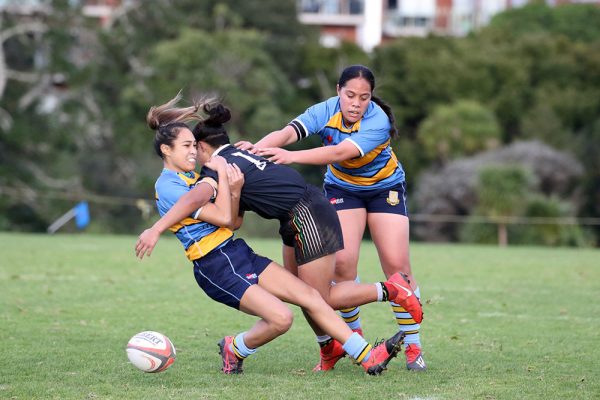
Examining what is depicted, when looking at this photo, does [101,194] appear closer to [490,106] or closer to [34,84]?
[34,84]

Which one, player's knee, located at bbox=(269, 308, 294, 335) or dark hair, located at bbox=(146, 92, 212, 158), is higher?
dark hair, located at bbox=(146, 92, 212, 158)

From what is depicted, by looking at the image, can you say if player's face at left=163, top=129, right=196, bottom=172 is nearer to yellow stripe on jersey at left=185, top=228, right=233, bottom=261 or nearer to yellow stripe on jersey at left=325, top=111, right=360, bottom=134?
yellow stripe on jersey at left=185, top=228, right=233, bottom=261

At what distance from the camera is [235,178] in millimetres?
6984

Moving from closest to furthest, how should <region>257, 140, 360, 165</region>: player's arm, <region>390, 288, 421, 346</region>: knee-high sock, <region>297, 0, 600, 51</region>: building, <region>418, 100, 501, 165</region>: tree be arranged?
<region>257, 140, 360, 165</region>: player's arm → <region>390, 288, 421, 346</region>: knee-high sock → <region>418, 100, 501, 165</region>: tree → <region>297, 0, 600, 51</region>: building

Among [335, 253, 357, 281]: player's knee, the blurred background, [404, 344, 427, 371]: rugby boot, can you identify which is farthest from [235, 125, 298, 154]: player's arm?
the blurred background

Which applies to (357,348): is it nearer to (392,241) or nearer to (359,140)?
(392,241)

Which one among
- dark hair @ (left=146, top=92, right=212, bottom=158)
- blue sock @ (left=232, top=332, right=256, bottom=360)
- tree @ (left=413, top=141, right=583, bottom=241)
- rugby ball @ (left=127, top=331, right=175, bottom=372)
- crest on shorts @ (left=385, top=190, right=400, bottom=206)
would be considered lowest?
tree @ (left=413, top=141, right=583, bottom=241)

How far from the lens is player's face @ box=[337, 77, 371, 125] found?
24.5 feet

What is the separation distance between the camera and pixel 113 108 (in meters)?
47.0

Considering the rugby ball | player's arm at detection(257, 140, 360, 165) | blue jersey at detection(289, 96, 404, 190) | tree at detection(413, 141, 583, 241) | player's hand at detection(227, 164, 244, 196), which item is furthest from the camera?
tree at detection(413, 141, 583, 241)

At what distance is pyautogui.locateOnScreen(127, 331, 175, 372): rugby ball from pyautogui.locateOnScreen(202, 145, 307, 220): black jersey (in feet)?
3.68

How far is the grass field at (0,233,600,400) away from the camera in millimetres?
6664

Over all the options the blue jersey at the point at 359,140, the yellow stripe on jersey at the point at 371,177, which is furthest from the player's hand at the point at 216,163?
the yellow stripe on jersey at the point at 371,177

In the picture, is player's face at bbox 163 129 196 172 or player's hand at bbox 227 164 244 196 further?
player's face at bbox 163 129 196 172
